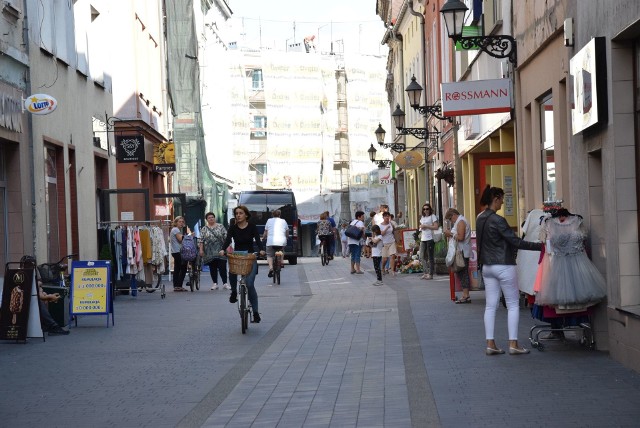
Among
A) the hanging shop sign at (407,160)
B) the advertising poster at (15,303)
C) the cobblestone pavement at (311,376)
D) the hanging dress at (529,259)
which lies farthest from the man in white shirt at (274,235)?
the hanging dress at (529,259)

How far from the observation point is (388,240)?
30.0m

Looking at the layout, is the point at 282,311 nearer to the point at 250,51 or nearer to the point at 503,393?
the point at 503,393

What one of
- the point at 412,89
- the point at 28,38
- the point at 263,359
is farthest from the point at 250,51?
the point at 263,359

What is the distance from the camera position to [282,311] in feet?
63.6

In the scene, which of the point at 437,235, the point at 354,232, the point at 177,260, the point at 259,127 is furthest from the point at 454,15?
the point at 259,127

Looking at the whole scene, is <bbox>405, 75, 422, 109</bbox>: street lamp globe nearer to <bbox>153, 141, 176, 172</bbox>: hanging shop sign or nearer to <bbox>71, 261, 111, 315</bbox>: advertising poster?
<bbox>153, 141, 176, 172</bbox>: hanging shop sign

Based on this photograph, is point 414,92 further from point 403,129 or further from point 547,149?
point 547,149

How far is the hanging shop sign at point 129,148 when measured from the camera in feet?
96.4

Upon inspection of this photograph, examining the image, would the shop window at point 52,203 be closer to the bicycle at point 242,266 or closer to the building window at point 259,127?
the bicycle at point 242,266

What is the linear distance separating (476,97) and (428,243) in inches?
358

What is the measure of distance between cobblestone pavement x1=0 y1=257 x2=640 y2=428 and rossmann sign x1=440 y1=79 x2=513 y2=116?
3370 mm

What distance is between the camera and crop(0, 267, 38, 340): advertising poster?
1490 cm

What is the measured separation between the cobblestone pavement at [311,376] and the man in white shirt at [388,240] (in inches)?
440

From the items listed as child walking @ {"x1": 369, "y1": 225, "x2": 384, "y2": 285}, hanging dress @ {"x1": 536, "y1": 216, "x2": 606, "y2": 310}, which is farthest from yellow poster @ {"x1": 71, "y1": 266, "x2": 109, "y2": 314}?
child walking @ {"x1": 369, "y1": 225, "x2": 384, "y2": 285}
